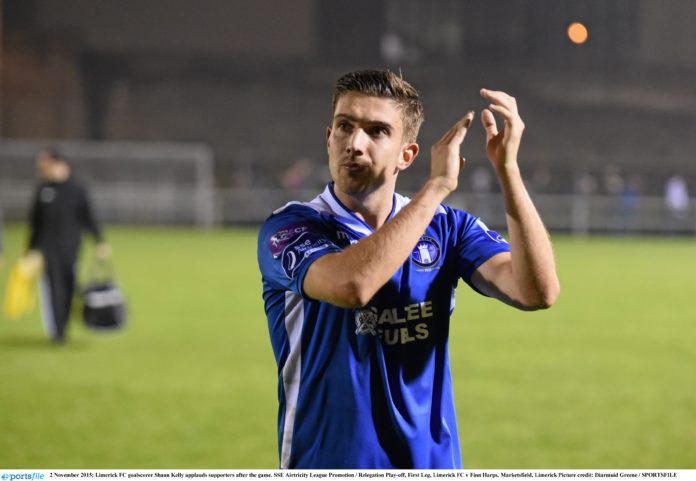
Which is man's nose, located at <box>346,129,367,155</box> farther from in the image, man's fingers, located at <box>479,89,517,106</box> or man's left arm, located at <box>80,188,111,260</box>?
man's left arm, located at <box>80,188,111,260</box>

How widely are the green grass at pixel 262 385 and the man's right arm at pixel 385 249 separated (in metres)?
2.93

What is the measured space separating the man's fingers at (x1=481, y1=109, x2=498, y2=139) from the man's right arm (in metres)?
0.08

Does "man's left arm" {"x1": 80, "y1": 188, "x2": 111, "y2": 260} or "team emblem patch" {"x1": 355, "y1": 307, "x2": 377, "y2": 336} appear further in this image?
"man's left arm" {"x1": 80, "y1": 188, "x2": 111, "y2": 260}

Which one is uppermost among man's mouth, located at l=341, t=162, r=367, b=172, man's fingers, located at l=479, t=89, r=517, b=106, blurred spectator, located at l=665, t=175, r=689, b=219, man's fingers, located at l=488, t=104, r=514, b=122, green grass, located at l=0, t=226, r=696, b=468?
man's fingers, located at l=479, t=89, r=517, b=106

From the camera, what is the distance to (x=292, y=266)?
1895 mm

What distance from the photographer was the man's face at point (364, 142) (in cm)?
193

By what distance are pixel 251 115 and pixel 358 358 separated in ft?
74.6

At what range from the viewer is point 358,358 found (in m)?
2.00

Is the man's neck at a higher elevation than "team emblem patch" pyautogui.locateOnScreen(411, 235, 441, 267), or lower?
higher

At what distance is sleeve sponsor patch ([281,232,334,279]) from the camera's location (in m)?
1.89

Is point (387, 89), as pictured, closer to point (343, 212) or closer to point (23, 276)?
point (343, 212)

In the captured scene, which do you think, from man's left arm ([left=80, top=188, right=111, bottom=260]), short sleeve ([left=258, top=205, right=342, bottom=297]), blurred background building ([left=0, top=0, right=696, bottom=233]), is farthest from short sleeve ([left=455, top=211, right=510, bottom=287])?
blurred background building ([left=0, top=0, right=696, bottom=233])

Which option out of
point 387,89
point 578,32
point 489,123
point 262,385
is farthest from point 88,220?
point 489,123
